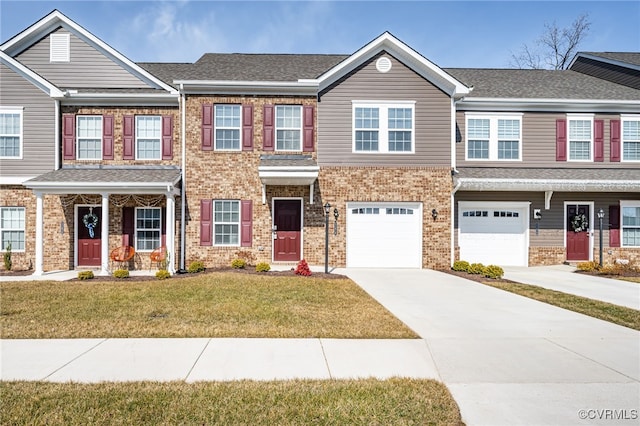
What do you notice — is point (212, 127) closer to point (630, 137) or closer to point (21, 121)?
point (21, 121)

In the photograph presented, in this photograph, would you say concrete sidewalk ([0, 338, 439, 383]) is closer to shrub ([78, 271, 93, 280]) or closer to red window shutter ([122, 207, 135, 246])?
shrub ([78, 271, 93, 280])

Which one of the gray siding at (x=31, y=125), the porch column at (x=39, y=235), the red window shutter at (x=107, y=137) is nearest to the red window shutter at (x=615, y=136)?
the red window shutter at (x=107, y=137)

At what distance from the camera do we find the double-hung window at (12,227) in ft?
45.5

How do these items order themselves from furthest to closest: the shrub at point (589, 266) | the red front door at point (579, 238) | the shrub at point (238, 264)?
the red front door at point (579, 238), the shrub at point (589, 266), the shrub at point (238, 264)

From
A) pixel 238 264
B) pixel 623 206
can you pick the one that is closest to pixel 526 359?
pixel 238 264

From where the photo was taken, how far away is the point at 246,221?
1390 centimetres

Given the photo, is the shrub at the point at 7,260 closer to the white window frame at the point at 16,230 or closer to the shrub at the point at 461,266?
the white window frame at the point at 16,230

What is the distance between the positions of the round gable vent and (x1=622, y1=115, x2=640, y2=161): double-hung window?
32.0 feet

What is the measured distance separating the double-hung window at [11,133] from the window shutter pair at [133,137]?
11.8ft

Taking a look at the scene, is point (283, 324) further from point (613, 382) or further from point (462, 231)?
point (462, 231)

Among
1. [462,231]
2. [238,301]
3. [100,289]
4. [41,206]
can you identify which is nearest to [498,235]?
[462,231]

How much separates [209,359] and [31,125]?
Result: 13.6m

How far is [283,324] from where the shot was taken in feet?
21.7

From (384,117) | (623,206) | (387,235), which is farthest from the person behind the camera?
(623,206)
